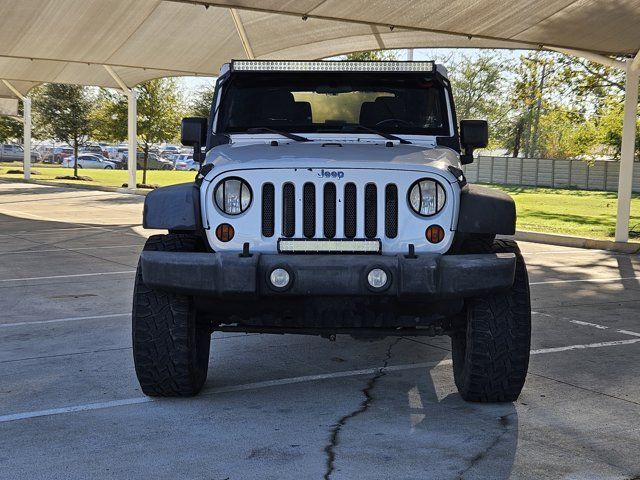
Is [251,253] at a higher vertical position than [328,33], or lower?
lower

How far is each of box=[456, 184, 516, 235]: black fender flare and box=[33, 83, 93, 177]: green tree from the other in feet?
129

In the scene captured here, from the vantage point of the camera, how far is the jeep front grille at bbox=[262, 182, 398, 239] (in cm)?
528

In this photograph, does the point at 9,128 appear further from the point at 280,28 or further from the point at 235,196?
the point at 235,196

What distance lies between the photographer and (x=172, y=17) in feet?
62.6

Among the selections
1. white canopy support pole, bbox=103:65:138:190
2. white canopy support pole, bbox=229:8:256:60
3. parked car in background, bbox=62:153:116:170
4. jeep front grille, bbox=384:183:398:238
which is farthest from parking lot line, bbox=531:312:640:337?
parked car in background, bbox=62:153:116:170

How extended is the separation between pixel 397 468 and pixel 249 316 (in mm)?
1427

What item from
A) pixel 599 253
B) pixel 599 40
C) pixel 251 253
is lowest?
pixel 599 253

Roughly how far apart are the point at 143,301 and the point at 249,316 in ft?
2.02

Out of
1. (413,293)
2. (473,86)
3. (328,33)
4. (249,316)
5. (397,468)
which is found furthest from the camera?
(473,86)

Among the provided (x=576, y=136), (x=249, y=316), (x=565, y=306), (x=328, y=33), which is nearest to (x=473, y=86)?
(x=576, y=136)

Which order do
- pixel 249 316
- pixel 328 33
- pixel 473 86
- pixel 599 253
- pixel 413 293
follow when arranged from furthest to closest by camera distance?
1. pixel 473 86
2. pixel 328 33
3. pixel 599 253
4. pixel 249 316
5. pixel 413 293

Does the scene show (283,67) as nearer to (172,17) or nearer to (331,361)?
(331,361)

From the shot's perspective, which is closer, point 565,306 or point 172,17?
point 565,306

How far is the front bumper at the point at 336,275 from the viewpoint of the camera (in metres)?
5.06
